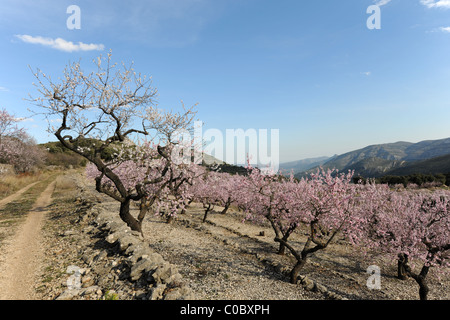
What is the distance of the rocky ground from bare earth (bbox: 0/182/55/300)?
33 cm

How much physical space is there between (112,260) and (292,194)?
38.9ft

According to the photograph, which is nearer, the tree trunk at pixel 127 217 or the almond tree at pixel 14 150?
the tree trunk at pixel 127 217

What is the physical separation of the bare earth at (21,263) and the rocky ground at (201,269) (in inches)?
13.1

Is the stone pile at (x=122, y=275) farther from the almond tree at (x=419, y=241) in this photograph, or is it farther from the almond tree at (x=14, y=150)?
the almond tree at (x=14, y=150)

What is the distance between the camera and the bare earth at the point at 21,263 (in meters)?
8.91

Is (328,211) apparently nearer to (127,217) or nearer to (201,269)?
(201,269)

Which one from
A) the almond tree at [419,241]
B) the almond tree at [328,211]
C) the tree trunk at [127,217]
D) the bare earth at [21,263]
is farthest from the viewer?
the tree trunk at [127,217]

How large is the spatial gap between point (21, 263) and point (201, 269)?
30.1 feet

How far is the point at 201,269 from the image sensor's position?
12.4 m

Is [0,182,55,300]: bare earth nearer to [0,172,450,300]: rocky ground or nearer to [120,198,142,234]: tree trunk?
[0,172,450,300]: rocky ground

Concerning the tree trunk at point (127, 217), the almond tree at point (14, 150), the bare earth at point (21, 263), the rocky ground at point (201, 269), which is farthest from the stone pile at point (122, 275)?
the almond tree at point (14, 150)

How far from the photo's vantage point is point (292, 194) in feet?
52.8

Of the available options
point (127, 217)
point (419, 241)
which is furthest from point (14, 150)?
point (419, 241)
